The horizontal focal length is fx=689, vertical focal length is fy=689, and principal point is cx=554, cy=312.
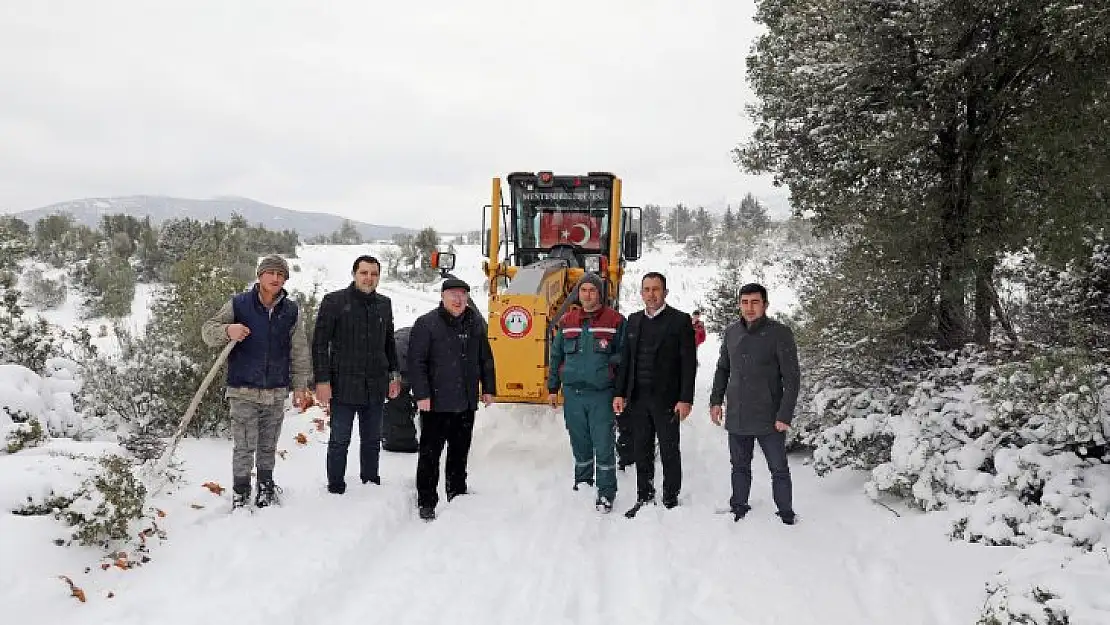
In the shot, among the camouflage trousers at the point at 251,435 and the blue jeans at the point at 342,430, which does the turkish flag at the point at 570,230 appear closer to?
the blue jeans at the point at 342,430

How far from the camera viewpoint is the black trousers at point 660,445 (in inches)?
231

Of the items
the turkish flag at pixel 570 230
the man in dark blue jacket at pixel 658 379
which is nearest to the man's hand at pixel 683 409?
the man in dark blue jacket at pixel 658 379

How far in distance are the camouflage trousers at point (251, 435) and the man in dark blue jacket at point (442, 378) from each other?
1.09 m

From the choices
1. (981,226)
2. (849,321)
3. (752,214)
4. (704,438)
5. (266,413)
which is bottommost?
(704,438)

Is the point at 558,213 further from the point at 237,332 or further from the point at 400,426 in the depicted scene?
the point at 237,332

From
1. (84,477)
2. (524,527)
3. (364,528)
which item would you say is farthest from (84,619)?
(524,527)

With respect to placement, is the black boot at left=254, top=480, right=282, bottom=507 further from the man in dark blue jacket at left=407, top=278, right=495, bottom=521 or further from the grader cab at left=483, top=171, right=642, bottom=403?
the grader cab at left=483, top=171, right=642, bottom=403

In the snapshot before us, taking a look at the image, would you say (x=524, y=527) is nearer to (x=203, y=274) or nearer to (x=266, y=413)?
(x=266, y=413)

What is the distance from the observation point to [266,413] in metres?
5.24

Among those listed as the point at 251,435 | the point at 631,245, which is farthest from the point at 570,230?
the point at 251,435

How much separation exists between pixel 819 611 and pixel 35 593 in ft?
14.3

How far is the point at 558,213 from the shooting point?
10.7m

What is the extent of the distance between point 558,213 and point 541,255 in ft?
2.32

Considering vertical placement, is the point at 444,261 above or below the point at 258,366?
above
